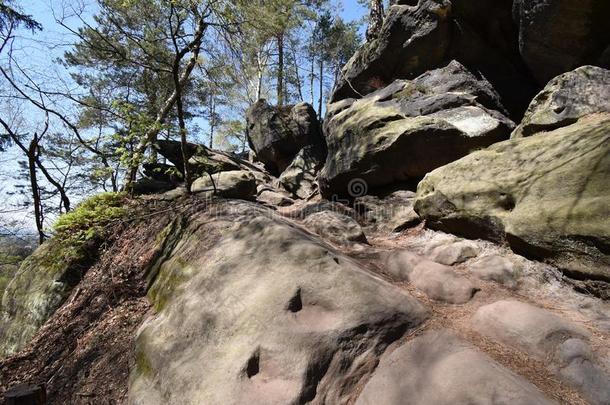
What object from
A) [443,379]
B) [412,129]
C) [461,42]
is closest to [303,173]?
[412,129]

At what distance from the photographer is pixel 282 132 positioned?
47.1 ft

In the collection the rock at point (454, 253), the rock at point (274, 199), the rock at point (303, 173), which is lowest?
the rock at point (454, 253)

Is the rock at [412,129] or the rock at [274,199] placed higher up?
the rock at [412,129]

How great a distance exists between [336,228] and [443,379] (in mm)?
3159

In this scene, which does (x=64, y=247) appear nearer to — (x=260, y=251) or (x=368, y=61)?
(x=260, y=251)

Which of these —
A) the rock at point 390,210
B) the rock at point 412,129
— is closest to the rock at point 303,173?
the rock at point 412,129

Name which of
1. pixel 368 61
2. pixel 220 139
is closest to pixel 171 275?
pixel 368 61

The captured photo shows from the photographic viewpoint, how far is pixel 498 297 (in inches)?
132

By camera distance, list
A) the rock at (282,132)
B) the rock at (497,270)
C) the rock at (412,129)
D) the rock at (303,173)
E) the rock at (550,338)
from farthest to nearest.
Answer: the rock at (282,132) → the rock at (303,173) → the rock at (412,129) → the rock at (497,270) → the rock at (550,338)

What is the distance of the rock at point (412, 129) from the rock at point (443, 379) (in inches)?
190

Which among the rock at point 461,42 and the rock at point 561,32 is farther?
the rock at point 461,42

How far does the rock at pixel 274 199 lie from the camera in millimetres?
10953

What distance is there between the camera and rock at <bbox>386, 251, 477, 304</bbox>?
11.0ft

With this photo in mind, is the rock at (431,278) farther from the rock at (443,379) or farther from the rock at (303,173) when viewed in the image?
the rock at (303,173)
